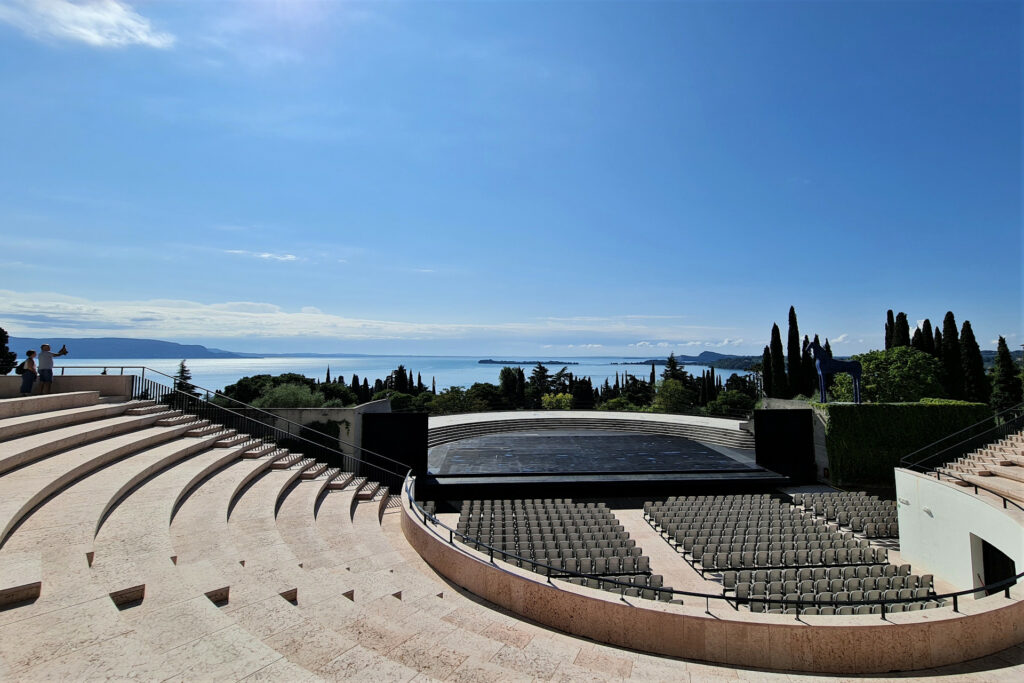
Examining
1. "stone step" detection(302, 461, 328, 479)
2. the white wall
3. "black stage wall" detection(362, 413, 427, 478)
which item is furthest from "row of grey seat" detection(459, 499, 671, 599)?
the white wall

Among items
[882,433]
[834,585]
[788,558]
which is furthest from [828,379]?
[834,585]

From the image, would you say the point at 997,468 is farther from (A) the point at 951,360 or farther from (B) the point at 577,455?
(A) the point at 951,360

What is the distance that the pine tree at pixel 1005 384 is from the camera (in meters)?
42.8

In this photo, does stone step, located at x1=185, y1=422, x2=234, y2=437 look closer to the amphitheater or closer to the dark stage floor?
the amphitheater

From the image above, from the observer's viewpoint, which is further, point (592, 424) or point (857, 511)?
point (592, 424)

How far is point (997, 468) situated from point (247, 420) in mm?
25531

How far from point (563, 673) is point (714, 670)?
240 centimetres

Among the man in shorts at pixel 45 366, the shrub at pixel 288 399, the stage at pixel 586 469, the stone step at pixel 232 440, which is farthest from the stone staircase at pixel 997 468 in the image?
the shrub at pixel 288 399

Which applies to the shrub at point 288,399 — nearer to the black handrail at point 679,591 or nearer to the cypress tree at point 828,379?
the black handrail at point 679,591

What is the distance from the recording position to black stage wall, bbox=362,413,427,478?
20781 millimetres

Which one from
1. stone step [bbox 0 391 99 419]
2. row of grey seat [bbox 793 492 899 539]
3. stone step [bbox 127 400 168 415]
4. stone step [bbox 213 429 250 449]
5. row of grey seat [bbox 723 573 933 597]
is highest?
stone step [bbox 0 391 99 419]

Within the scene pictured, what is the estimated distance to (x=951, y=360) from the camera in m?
42.5

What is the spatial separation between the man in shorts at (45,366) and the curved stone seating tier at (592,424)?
1744 cm

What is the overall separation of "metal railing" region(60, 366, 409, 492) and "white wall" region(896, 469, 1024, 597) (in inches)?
661
